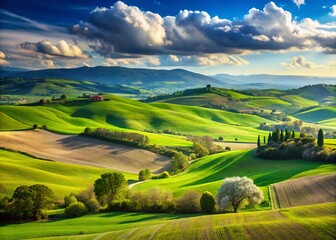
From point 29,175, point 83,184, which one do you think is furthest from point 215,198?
point 29,175

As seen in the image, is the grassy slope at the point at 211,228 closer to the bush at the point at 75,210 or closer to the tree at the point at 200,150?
the bush at the point at 75,210

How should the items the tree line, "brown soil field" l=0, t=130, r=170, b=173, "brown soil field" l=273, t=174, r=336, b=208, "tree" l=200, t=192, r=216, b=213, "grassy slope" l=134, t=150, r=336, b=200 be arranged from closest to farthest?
"brown soil field" l=273, t=174, r=336, b=208 → the tree line → "tree" l=200, t=192, r=216, b=213 → "grassy slope" l=134, t=150, r=336, b=200 → "brown soil field" l=0, t=130, r=170, b=173

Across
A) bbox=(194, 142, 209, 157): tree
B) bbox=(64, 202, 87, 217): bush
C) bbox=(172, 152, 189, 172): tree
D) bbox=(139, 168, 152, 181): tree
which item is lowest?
bbox=(64, 202, 87, 217): bush

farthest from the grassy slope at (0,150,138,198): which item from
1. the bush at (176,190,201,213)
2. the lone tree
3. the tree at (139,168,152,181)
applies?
the lone tree

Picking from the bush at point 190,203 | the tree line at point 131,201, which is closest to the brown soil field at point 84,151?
the tree line at point 131,201

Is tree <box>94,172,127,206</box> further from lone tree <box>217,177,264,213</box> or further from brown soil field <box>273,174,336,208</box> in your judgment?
brown soil field <box>273,174,336,208</box>

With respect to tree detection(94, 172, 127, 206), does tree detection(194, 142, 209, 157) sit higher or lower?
higher

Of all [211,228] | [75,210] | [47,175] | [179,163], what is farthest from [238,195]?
[179,163]
